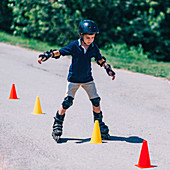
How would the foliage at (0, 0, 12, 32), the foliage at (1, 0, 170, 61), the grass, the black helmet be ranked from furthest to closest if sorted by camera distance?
the foliage at (0, 0, 12, 32) < the foliage at (1, 0, 170, 61) < the grass < the black helmet

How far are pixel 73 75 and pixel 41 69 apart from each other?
7.47 meters

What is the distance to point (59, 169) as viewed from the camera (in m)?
5.80

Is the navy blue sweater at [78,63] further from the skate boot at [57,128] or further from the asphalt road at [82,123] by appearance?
the asphalt road at [82,123]

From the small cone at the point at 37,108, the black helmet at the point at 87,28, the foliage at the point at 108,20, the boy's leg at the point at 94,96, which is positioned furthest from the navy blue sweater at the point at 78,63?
the foliage at the point at 108,20

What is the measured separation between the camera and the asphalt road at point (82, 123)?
6195mm

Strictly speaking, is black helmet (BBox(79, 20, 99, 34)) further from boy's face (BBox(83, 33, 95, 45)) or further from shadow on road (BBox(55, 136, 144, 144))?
shadow on road (BBox(55, 136, 144, 144))

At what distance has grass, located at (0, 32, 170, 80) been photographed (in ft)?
49.5

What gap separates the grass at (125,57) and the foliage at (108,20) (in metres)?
0.52

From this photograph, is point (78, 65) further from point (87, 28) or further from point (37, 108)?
point (37, 108)

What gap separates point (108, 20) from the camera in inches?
839

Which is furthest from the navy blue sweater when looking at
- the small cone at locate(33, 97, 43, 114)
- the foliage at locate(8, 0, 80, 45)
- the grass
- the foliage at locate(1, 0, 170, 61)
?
the foliage at locate(8, 0, 80, 45)

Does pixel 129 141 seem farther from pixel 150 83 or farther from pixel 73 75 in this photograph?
pixel 150 83

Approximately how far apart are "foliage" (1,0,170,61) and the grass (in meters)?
0.52

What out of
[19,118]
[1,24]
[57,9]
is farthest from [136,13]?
[19,118]
